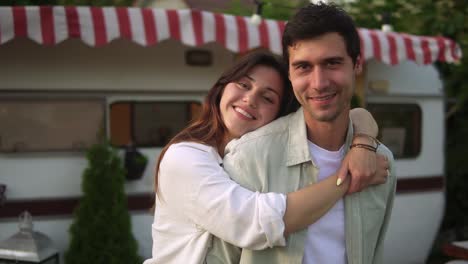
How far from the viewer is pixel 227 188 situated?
1741mm

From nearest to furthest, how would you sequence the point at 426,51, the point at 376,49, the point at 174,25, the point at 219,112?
the point at 219,112, the point at 174,25, the point at 376,49, the point at 426,51

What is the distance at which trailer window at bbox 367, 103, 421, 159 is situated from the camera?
20.3 ft

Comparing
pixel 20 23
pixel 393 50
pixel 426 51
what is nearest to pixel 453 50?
pixel 426 51

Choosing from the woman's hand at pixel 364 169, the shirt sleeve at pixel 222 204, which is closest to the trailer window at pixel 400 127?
the woman's hand at pixel 364 169

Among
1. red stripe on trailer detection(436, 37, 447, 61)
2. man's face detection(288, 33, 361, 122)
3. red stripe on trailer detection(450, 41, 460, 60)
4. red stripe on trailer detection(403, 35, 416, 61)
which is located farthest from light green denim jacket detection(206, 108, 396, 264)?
red stripe on trailer detection(450, 41, 460, 60)

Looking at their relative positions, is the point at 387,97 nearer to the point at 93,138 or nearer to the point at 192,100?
the point at 192,100

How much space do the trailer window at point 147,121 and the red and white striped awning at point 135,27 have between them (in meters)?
0.75

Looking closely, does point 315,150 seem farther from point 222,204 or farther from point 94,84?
point 94,84

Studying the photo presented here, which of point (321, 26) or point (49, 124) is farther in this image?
point (49, 124)

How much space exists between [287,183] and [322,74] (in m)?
0.39

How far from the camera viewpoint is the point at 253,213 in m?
1.69

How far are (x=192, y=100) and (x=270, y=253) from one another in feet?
11.6

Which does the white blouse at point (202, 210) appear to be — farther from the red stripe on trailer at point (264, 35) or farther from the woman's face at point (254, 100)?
the red stripe on trailer at point (264, 35)

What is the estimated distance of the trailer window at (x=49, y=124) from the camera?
4.55 metres
